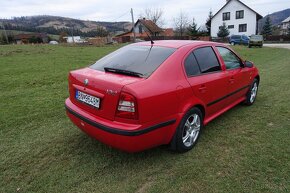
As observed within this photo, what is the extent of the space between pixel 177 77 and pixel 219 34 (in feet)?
159

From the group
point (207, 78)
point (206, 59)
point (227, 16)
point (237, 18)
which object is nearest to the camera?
point (207, 78)

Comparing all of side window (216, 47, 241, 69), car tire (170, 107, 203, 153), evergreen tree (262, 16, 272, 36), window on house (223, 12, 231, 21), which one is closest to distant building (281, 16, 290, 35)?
evergreen tree (262, 16, 272, 36)

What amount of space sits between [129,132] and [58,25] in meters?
103

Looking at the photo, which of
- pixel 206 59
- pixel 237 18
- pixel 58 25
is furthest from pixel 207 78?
pixel 58 25

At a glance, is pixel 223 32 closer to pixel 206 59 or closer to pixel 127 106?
pixel 206 59

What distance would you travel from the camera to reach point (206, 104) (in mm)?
3607

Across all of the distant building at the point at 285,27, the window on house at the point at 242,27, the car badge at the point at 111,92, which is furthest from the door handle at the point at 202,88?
the distant building at the point at 285,27

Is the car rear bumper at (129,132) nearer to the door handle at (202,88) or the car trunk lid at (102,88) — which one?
the car trunk lid at (102,88)

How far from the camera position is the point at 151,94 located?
271 cm

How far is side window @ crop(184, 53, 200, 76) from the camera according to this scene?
331 cm

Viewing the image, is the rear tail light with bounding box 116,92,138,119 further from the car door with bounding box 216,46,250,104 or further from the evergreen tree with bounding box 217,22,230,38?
the evergreen tree with bounding box 217,22,230,38

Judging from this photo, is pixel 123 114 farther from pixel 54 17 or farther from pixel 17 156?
pixel 54 17

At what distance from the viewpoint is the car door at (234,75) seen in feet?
13.8

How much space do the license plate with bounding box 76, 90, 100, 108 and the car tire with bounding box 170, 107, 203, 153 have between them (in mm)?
1077
